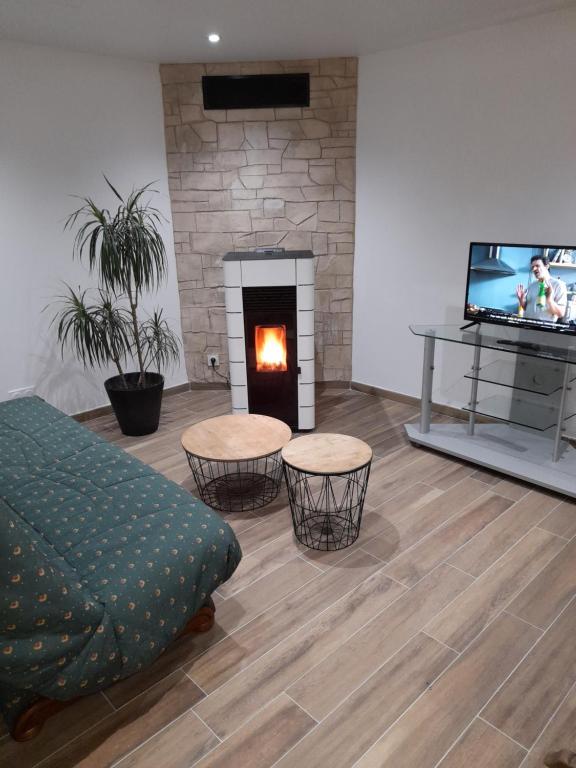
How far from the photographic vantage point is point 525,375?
3.61 m

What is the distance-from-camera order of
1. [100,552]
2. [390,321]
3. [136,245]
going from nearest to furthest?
1. [100,552]
2. [136,245]
3. [390,321]

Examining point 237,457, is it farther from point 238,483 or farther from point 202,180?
point 202,180

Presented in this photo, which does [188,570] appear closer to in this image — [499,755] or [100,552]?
[100,552]

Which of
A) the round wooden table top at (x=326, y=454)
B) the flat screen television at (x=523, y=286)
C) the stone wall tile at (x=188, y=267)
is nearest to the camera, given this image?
the round wooden table top at (x=326, y=454)

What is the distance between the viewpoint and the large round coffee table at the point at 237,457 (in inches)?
111

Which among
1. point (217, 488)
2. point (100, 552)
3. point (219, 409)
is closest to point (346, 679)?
point (100, 552)

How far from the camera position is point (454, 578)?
2.51 m

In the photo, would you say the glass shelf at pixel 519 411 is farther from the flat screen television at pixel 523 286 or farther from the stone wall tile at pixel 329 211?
the stone wall tile at pixel 329 211

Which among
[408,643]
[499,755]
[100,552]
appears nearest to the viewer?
[499,755]

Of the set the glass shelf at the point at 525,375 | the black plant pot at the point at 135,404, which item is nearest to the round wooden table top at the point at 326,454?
the glass shelf at the point at 525,375

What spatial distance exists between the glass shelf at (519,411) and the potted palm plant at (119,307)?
2331 millimetres

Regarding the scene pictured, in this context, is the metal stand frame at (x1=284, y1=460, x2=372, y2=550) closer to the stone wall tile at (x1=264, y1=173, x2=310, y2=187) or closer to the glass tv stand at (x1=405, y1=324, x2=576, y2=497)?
the glass tv stand at (x1=405, y1=324, x2=576, y2=497)

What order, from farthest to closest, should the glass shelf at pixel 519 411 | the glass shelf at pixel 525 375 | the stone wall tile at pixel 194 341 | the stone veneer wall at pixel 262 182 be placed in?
1. the stone wall tile at pixel 194 341
2. the stone veneer wall at pixel 262 182
3. the glass shelf at pixel 519 411
4. the glass shelf at pixel 525 375

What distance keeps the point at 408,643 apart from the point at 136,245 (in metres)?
2.94
